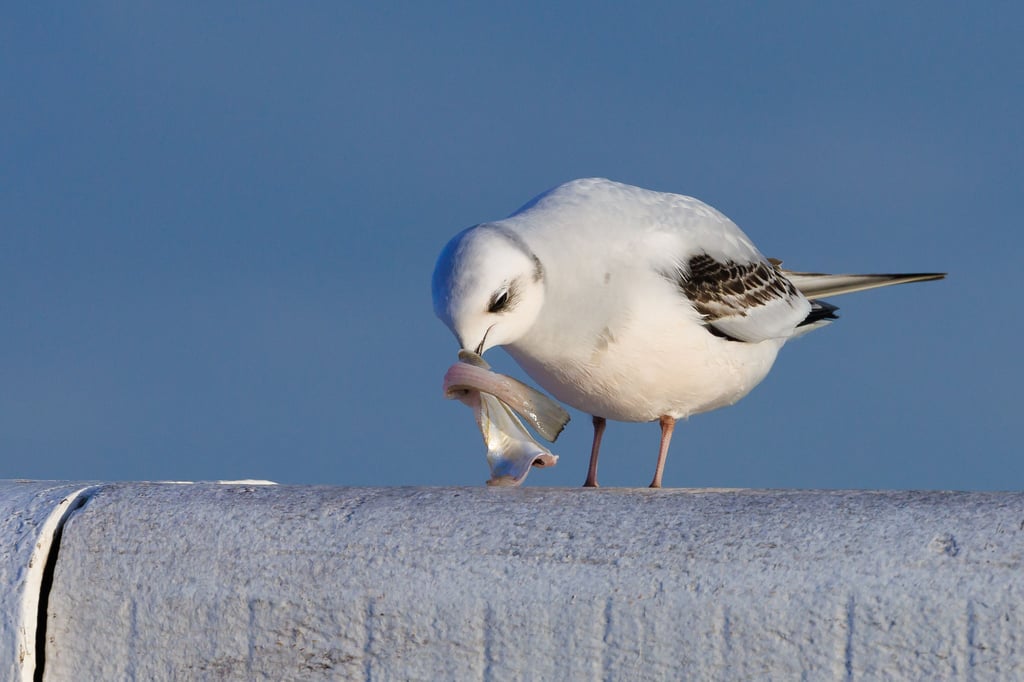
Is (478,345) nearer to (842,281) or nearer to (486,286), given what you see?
(486,286)

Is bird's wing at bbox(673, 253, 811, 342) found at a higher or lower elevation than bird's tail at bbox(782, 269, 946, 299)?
lower

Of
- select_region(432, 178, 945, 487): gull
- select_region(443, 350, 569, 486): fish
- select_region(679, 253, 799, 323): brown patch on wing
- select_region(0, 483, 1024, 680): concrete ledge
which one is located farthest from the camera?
select_region(679, 253, 799, 323): brown patch on wing

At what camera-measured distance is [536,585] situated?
298cm

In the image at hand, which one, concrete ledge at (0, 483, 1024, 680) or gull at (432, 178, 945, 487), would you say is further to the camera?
gull at (432, 178, 945, 487)

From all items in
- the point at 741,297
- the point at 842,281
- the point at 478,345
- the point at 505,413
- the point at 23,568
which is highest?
the point at 842,281

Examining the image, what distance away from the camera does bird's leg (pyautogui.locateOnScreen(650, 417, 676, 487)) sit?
511 cm

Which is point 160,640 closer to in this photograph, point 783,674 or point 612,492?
point 612,492

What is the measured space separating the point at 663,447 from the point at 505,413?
49.8 inches

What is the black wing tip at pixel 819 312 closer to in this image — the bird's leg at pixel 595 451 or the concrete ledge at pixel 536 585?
the bird's leg at pixel 595 451

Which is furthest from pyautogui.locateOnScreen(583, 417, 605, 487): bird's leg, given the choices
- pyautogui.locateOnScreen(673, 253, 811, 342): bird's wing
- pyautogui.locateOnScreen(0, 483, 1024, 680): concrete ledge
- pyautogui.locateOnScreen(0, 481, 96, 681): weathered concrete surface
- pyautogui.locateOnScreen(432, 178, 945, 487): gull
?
pyautogui.locateOnScreen(0, 481, 96, 681): weathered concrete surface

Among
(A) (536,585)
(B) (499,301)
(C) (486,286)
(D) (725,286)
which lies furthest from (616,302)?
(A) (536,585)

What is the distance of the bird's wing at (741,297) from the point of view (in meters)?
4.99

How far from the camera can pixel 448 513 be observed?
3180mm

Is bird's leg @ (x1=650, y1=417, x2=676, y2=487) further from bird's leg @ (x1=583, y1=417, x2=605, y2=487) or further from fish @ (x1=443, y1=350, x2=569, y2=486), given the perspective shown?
fish @ (x1=443, y1=350, x2=569, y2=486)
